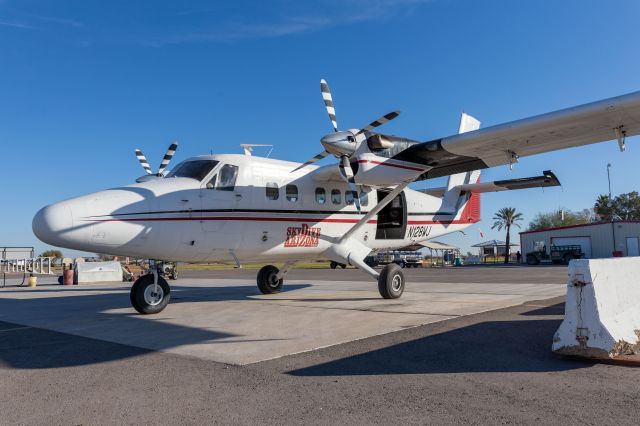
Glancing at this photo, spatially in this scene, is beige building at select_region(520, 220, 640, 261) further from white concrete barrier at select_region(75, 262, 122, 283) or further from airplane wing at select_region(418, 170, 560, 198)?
white concrete barrier at select_region(75, 262, 122, 283)

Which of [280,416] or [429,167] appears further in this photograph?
[429,167]

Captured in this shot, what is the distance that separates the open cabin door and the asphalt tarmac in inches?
289

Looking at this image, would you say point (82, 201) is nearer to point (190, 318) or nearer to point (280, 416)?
point (190, 318)

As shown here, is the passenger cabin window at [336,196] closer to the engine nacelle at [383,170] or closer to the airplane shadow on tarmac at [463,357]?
the engine nacelle at [383,170]

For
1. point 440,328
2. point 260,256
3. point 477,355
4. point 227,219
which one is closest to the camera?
point 477,355

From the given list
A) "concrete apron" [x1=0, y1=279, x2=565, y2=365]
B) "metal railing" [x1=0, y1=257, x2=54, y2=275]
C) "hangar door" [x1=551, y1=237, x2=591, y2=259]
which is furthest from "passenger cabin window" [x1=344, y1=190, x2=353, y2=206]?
"hangar door" [x1=551, y1=237, x2=591, y2=259]

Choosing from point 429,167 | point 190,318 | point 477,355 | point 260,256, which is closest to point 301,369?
point 477,355

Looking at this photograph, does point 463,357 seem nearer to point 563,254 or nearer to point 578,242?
point 563,254

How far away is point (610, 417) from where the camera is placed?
11.6ft

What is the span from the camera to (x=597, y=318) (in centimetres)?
523

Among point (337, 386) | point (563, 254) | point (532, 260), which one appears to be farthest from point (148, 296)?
point (532, 260)

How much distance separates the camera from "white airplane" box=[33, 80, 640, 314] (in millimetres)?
8586

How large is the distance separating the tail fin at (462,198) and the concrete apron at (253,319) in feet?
11.1

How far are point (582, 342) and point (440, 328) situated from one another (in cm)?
252
